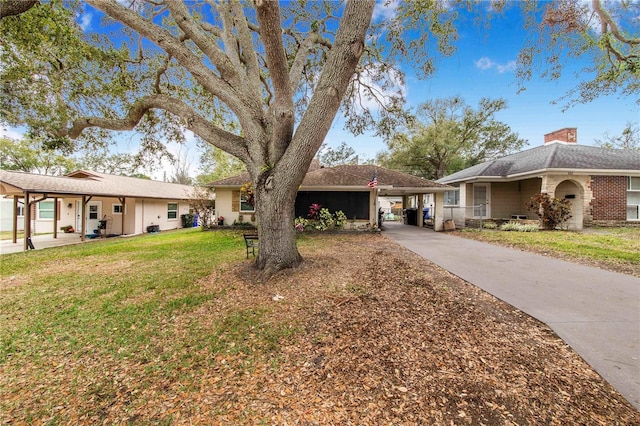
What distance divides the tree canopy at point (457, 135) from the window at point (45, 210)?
27677 millimetres

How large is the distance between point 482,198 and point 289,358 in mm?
16514

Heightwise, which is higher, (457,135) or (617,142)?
(457,135)

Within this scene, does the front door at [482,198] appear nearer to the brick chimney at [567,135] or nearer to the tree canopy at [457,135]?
the brick chimney at [567,135]

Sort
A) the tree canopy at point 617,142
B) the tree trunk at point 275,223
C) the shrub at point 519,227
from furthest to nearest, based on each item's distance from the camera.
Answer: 1. the tree canopy at point 617,142
2. the shrub at point 519,227
3. the tree trunk at point 275,223

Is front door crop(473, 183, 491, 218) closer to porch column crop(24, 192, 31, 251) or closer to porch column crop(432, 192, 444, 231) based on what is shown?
porch column crop(432, 192, 444, 231)

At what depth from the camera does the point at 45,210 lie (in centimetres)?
1625

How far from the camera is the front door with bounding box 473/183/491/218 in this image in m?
15.3

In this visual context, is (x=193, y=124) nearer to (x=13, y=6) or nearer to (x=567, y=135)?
(x=13, y=6)

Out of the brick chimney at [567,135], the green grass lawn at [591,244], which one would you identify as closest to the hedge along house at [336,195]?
the green grass lawn at [591,244]

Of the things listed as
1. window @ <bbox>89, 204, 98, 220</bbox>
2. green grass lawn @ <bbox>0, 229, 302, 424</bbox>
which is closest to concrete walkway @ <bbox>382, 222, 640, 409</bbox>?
green grass lawn @ <bbox>0, 229, 302, 424</bbox>

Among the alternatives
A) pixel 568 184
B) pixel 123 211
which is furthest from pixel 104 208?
pixel 568 184

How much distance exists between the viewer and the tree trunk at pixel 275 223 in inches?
203

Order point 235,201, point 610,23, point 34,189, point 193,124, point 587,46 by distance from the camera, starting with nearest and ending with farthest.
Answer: point 193,124
point 610,23
point 587,46
point 34,189
point 235,201

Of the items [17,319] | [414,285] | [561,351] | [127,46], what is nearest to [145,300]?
[17,319]
